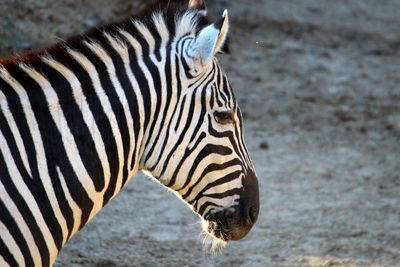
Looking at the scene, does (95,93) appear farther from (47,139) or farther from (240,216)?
(240,216)

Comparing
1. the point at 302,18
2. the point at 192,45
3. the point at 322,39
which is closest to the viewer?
the point at 192,45

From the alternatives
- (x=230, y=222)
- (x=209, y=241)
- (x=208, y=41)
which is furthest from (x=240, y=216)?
(x=209, y=241)

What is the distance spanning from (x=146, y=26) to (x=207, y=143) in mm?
681

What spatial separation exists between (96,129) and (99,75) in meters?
0.27

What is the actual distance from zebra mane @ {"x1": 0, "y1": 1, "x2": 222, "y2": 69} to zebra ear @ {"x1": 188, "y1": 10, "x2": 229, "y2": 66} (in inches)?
5.6

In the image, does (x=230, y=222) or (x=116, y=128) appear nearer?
(x=116, y=128)

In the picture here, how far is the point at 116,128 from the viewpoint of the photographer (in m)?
3.51

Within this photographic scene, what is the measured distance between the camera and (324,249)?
5895 millimetres

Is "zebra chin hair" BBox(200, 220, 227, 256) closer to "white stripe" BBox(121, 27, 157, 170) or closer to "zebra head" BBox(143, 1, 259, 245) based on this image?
"zebra head" BBox(143, 1, 259, 245)

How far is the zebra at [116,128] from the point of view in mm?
3330

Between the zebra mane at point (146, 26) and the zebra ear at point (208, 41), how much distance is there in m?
0.14

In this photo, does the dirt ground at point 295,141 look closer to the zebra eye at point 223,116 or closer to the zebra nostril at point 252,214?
the zebra nostril at point 252,214

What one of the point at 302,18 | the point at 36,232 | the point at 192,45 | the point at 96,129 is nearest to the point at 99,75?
the point at 96,129

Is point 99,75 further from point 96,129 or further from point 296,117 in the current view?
point 296,117
